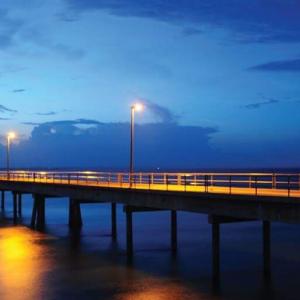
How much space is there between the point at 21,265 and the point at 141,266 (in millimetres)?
6946

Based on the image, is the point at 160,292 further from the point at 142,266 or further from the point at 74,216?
the point at 74,216

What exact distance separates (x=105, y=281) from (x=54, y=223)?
99.2 feet

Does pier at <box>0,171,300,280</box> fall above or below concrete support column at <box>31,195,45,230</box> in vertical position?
above

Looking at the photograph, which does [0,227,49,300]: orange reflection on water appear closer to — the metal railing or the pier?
the pier

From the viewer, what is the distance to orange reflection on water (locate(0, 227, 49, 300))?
2686cm

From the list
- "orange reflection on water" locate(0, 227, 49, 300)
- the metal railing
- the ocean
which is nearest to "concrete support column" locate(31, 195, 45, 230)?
the ocean

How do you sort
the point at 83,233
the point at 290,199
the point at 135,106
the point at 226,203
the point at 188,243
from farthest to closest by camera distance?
the point at 83,233 → the point at 188,243 → the point at 135,106 → the point at 226,203 → the point at 290,199

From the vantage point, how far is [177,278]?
29.1 m

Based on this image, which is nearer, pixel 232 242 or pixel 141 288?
pixel 141 288

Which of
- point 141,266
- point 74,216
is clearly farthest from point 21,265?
point 74,216

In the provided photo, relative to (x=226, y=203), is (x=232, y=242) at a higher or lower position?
lower

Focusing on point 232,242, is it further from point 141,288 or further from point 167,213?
point 167,213

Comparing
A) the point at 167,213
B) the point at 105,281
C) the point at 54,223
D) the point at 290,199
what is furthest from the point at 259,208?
the point at 167,213

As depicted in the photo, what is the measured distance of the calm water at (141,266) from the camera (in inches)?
1040
